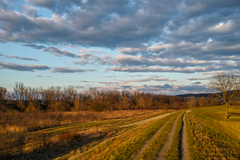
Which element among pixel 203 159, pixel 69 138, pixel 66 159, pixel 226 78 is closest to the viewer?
pixel 203 159

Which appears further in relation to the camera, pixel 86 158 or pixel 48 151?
pixel 48 151

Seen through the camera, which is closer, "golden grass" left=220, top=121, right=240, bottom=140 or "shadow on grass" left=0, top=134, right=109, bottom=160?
"shadow on grass" left=0, top=134, right=109, bottom=160

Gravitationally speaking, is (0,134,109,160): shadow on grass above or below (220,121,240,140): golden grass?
below

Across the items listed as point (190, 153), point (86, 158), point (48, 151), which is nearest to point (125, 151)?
point (86, 158)

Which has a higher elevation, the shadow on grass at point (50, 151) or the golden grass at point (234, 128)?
the golden grass at point (234, 128)

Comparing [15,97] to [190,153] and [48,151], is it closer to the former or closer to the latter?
[48,151]

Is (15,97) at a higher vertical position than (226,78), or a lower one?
lower

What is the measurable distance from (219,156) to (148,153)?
4.34 metres

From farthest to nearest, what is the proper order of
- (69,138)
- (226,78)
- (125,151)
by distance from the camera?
(226,78) → (69,138) → (125,151)

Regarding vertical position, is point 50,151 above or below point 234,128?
below

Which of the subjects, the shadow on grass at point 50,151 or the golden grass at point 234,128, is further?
the golden grass at point 234,128

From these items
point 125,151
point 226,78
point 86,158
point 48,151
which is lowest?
point 48,151

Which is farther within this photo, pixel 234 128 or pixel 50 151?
pixel 234 128

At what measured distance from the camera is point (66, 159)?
38.1ft
